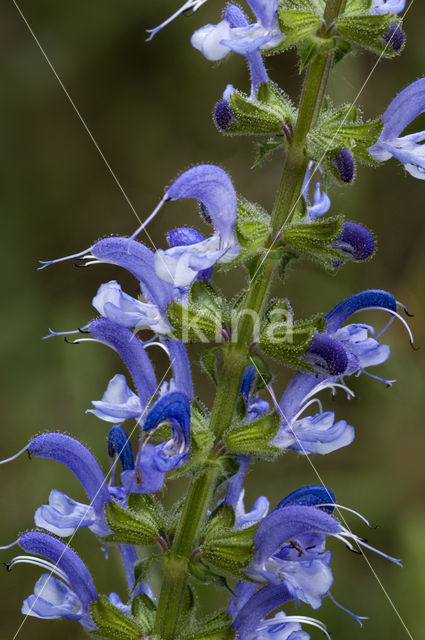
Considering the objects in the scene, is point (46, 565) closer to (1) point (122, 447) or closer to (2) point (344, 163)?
(1) point (122, 447)

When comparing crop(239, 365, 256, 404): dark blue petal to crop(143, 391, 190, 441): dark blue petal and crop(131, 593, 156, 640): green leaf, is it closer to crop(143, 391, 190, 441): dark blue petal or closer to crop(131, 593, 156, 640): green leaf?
crop(143, 391, 190, 441): dark blue petal

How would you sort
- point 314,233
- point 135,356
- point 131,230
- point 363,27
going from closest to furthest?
point 363,27
point 314,233
point 135,356
point 131,230

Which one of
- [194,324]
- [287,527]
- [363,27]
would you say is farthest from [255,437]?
[363,27]

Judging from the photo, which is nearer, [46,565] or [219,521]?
[219,521]

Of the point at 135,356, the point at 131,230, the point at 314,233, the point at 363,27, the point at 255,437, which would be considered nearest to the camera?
the point at 363,27

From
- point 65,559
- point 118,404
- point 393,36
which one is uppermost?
point 393,36

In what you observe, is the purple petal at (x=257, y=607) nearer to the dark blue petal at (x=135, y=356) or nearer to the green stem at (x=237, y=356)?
the green stem at (x=237, y=356)

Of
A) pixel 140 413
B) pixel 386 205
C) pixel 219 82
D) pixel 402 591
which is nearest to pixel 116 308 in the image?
pixel 140 413

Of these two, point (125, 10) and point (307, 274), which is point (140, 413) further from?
point (125, 10)
